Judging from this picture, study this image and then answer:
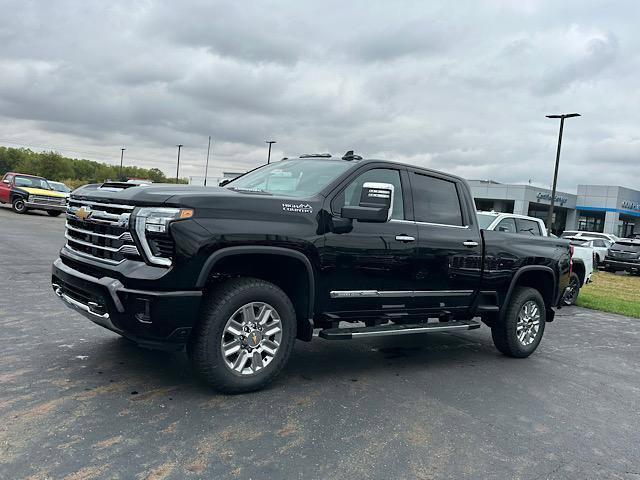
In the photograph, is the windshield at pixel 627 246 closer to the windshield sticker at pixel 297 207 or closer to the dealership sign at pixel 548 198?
the windshield sticker at pixel 297 207

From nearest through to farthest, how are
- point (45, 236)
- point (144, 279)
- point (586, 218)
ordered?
point (144, 279) → point (45, 236) → point (586, 218)

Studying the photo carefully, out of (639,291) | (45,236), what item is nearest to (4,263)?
(45,236)

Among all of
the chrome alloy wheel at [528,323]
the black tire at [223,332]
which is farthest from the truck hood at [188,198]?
the chrome alloy wheel at [528,323]

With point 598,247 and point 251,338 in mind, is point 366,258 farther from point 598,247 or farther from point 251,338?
point 598,247

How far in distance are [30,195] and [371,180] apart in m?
24.9

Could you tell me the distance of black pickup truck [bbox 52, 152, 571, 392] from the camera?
3.97 meters

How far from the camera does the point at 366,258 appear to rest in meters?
4.91

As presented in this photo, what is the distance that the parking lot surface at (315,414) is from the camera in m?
3.28

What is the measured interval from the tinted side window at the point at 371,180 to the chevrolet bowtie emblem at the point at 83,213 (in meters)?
2.00

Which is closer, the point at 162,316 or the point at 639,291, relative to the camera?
the point at 162,316

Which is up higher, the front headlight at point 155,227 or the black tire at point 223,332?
the front headlight at point 155,227

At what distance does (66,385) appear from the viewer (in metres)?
4.24

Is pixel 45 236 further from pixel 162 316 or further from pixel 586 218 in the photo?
pixel 586 218

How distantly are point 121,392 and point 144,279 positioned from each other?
0.97 meters
